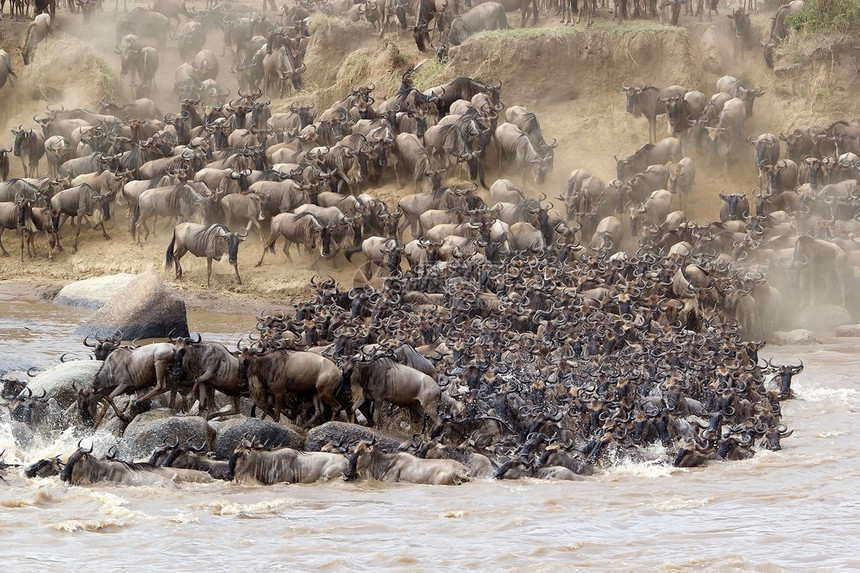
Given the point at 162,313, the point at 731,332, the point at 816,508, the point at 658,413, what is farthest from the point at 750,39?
the point at 816,508

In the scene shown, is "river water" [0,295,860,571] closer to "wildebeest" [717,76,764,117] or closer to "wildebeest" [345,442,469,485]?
"wildebeest" [345,442,469,485]

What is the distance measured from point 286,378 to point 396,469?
1842 mm

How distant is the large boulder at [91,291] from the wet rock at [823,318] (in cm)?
1144

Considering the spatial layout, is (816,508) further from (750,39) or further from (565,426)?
(750,39)

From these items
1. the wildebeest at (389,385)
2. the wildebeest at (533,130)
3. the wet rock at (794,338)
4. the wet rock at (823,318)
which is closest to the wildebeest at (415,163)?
the wildebeest at (533,130)

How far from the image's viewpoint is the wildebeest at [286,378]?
12.6 m

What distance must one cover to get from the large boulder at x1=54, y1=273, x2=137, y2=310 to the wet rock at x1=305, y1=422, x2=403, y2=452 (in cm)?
1034

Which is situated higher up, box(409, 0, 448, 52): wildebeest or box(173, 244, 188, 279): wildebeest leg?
box(409, 0, 448, 52): wildebeest

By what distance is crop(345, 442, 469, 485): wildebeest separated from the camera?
1127cm

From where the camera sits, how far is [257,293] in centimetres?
2280

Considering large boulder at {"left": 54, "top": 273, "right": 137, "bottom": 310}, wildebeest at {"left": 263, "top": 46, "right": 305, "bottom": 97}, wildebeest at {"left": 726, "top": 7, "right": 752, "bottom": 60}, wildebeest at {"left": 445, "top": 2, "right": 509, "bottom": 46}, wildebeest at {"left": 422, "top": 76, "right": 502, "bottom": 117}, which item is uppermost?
wildebeest at {"left": 445, "top": 2, "right": 509, "bottom": 46}

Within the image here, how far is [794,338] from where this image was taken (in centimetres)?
2006

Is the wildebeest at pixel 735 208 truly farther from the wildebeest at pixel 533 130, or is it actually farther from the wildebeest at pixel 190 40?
the wildebeest at pixel 190 40

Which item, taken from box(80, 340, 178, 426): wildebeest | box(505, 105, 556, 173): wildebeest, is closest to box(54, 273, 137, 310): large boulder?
box(505, 105, 556, 173): wildebeest
